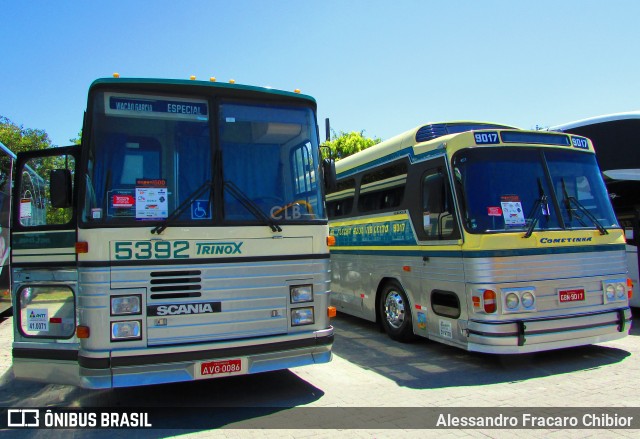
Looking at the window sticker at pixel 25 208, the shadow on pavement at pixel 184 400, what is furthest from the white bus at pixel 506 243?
the window sticker at pixel 25 208

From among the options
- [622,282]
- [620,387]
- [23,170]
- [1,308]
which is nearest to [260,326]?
[23,170]

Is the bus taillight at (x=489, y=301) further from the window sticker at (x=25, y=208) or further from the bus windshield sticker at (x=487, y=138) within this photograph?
the window sticker at (x=25, y=208)

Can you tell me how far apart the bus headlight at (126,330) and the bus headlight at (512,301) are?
4090 mm

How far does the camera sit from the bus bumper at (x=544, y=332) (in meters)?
5.71

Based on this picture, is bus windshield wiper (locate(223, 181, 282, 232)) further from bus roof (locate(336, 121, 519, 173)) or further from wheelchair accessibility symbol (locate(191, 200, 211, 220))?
bus roof (locate(336, 121, 519, 173))

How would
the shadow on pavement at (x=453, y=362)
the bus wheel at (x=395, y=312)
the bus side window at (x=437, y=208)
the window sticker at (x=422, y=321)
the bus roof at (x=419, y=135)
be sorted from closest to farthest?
the shadow on pavement at (x=453, y=362)
the bus side window at (x=437, y=208)
the window sticker at (x=422, y=321)
the bus roof at (x=419, y=135)
the bus wheel at (x=395, y=312)

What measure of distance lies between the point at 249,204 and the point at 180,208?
691 mm

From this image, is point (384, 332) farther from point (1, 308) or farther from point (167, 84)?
point (1, 308)

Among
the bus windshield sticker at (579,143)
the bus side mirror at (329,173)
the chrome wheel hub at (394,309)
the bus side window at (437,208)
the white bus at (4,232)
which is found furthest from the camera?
the white bus at (4,232)

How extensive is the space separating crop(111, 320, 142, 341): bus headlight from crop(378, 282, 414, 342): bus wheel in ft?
13.6

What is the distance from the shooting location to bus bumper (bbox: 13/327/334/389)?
444 centimetres

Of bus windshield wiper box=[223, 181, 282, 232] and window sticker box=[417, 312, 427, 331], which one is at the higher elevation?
bus windshield wiper box=[223, 181, 282, 232]

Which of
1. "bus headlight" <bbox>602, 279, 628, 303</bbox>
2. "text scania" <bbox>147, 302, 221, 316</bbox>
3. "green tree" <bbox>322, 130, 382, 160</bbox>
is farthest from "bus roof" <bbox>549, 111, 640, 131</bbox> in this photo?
"green tree" <bbox>322, 130, 382, 160</bbox>

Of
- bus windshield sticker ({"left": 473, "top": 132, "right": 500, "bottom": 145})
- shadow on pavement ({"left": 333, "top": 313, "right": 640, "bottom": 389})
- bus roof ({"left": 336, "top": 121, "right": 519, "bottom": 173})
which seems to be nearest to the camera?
shadow on pavement ({"left": 333, "top": 313, "right": 640, "bottom": 389})
